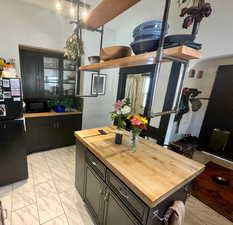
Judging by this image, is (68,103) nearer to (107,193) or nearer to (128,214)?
(107,193)

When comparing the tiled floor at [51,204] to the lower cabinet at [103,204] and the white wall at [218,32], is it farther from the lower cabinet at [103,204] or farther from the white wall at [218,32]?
the white wall at [218,32]

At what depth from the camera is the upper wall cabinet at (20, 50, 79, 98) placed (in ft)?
9.61

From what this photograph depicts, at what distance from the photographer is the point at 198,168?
121 cm

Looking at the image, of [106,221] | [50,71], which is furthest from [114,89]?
[106,221]

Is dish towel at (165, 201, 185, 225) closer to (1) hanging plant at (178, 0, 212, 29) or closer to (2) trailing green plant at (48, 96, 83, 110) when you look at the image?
(1) hanging plant at (178, 0, 212, 29)

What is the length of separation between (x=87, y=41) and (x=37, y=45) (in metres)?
1.02

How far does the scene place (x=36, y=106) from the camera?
9.50ft

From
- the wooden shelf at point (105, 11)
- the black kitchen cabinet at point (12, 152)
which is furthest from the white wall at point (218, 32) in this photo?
the black kitchen cabinet at point (12, 152)

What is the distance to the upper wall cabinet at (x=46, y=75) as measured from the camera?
2929 millimetres

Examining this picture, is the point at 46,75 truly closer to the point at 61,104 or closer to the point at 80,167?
the point at 61,104

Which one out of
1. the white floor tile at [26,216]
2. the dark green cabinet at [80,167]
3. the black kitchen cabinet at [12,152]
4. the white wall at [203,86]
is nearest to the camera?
the white floor tile at [26,216]

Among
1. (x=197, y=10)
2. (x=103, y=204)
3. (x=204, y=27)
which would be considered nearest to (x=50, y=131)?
(x=103, y=204)

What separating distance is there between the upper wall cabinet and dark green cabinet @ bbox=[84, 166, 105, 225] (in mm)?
1953

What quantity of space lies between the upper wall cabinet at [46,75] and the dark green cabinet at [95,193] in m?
1.95
